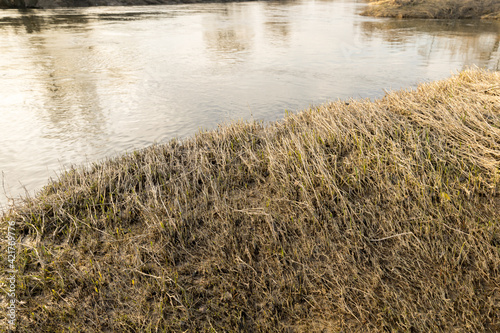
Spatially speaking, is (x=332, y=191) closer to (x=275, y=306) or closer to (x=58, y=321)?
(x=275, y=306)

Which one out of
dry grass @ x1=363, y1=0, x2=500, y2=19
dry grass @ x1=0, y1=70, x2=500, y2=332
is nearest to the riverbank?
dry grass @ x1=363, y1=0, x2=500, y2=19

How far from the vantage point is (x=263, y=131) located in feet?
22.0

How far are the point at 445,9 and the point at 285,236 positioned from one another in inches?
1369

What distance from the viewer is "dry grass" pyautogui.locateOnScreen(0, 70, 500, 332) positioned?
127 inches

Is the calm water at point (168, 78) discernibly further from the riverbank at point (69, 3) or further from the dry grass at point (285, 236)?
the riverbank at point (69, 3)

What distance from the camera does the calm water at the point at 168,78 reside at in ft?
25.0

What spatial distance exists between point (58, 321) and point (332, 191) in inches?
141

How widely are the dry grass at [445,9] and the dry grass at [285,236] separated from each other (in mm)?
29616

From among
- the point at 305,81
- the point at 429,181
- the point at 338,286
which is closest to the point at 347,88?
the point at 305,81

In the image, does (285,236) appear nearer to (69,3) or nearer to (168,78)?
(168,78)

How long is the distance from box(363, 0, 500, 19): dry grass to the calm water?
8.30 meters

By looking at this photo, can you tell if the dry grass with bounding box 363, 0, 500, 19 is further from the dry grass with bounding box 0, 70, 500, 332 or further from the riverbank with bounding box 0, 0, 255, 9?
the riverbank with bounding box 0, 0, 255, 9

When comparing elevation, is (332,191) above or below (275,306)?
above

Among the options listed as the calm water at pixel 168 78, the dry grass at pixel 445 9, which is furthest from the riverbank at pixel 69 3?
the dry grass at pixel 445 9
